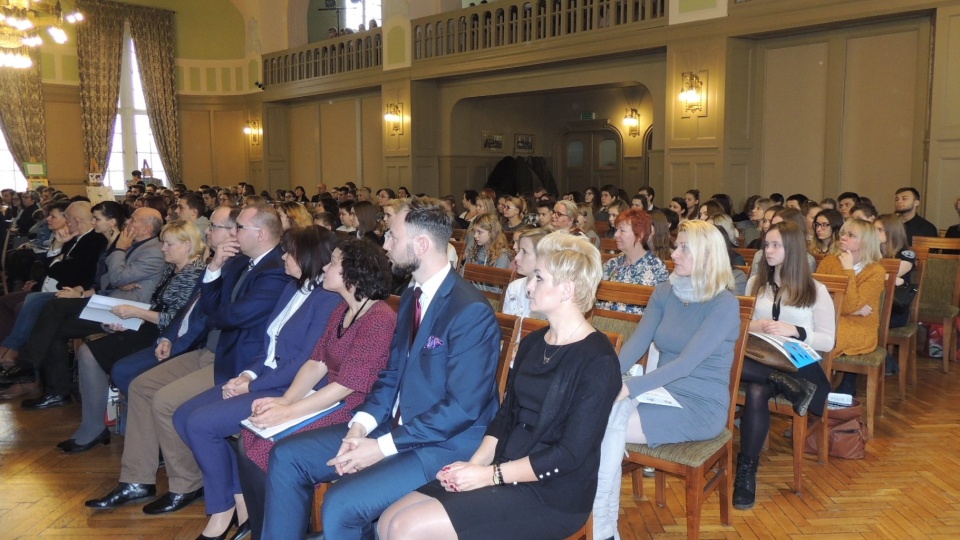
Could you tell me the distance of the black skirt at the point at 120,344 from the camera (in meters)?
4.07

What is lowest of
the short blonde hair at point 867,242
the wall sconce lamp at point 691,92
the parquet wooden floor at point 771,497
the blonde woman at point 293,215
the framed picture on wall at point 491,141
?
the parquet wooden floor at point 771,497

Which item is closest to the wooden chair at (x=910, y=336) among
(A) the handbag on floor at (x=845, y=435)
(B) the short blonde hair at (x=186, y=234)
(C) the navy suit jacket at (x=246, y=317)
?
(A) the handbag on floor at (x=845, y=435)

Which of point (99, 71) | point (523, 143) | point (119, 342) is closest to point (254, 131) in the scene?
point (99, 71)

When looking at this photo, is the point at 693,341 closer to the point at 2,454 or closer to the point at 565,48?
the point at 2,454

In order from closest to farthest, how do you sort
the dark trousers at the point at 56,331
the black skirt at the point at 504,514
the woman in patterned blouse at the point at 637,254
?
1. the black skirt at the point at 504,514
2. the woman in patterned blouse at the point at 637,254
3. the dark trousers at the point at 56,331

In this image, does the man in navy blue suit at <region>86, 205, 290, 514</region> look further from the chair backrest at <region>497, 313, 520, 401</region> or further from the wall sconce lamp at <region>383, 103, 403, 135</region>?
the wall sconce lamp at <region>383, 103, 403, 135</region>

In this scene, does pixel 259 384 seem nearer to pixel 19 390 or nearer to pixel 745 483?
pixel 745 483

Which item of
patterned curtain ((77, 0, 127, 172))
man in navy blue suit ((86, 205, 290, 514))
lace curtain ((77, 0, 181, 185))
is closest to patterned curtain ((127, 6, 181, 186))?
lace curtain ((77, 0, 181, 185))

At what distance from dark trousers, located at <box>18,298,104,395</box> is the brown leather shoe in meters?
0.37

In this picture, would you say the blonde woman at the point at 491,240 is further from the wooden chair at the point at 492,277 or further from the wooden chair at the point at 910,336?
the wooden chair at the point at 910,336

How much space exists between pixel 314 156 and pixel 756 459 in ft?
46.7

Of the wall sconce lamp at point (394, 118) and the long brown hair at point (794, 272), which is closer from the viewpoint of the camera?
the long brown hair at point (794, 272)

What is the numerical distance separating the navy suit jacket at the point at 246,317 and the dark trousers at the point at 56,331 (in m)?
1.76

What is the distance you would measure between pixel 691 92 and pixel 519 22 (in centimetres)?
305
